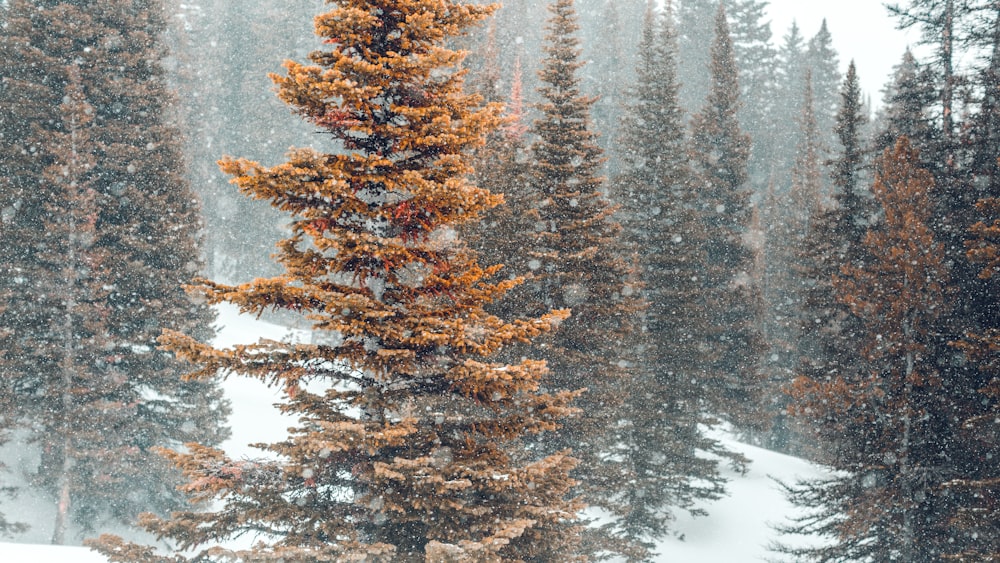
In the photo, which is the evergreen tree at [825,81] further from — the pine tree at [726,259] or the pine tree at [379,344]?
the pine tree at [379,344]

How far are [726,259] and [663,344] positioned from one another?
20.7 ft

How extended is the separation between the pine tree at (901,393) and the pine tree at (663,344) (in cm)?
634

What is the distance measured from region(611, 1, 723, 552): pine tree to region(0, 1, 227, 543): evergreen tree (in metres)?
13.1

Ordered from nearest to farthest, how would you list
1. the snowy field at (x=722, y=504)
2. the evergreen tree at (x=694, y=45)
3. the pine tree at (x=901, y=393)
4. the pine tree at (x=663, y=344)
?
1. the pine tree at (x=901, y=393)
2. the pine tree at (x=663, y=344)
3. the snowy field at (x=722, y=504)
4. the evergreen tree at (x=694, y=45)

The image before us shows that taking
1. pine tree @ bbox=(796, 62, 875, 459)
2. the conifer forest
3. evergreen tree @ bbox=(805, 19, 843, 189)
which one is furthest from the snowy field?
evergreen tree @ bbox=(805, 19, 843, 189)

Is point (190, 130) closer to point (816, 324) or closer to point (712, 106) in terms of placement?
point (712, 106)

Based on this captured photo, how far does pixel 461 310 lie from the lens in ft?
26.8

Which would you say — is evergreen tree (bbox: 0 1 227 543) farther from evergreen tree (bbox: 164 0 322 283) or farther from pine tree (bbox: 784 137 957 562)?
evergreen tree (bbox: 164 0 322 283)

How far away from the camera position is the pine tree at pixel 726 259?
25.2 meters

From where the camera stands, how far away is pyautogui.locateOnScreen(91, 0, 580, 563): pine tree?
725cm

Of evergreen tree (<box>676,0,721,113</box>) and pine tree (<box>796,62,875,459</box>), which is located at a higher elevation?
evergreen tree (<box>676,0,721,113</box>)

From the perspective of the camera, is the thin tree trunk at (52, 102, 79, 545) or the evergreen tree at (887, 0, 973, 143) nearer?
the thin tree trunk at (52, 102, 79, 545)

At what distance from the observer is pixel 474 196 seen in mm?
7570

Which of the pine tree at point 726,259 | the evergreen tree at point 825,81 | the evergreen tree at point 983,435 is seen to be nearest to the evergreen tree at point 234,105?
the pine tree at point 726,259
